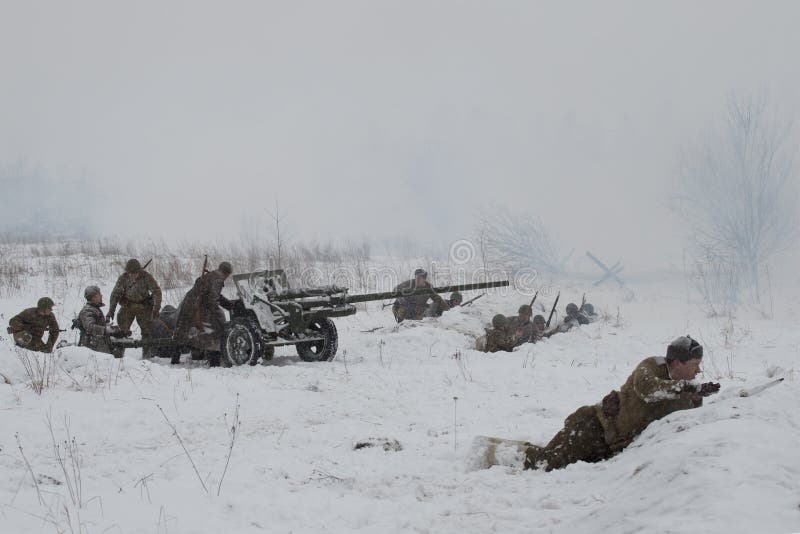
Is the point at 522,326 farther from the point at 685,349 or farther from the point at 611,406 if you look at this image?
the point at 685,349

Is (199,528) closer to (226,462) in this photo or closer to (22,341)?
(226,462)

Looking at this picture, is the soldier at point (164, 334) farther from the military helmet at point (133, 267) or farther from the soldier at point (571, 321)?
the soldier at point (571, 321)

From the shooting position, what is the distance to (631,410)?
15.0 ft

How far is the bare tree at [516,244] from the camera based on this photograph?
24172 mm

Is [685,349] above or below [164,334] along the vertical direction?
below

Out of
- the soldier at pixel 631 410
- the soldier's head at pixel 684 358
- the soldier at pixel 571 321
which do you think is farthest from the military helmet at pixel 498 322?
the soldier's head at pixel 684 358

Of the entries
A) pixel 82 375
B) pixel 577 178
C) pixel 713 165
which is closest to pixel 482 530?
pixel 82 375

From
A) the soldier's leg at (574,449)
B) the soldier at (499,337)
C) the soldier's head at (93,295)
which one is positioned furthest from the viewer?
the soldier at (499,337)

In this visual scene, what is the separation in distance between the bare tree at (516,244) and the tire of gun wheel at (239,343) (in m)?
15.0

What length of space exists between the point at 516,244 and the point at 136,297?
1589 centimetres

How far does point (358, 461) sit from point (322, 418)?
1.27 meters

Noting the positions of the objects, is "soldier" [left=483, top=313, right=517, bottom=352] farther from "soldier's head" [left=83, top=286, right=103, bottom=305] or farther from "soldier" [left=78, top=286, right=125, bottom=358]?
"soldier's head" [left=83, top=286, right=103, bottom=305]

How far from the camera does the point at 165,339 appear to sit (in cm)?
970

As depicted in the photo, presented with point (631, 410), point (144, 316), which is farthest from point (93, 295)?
point (631, 410)
